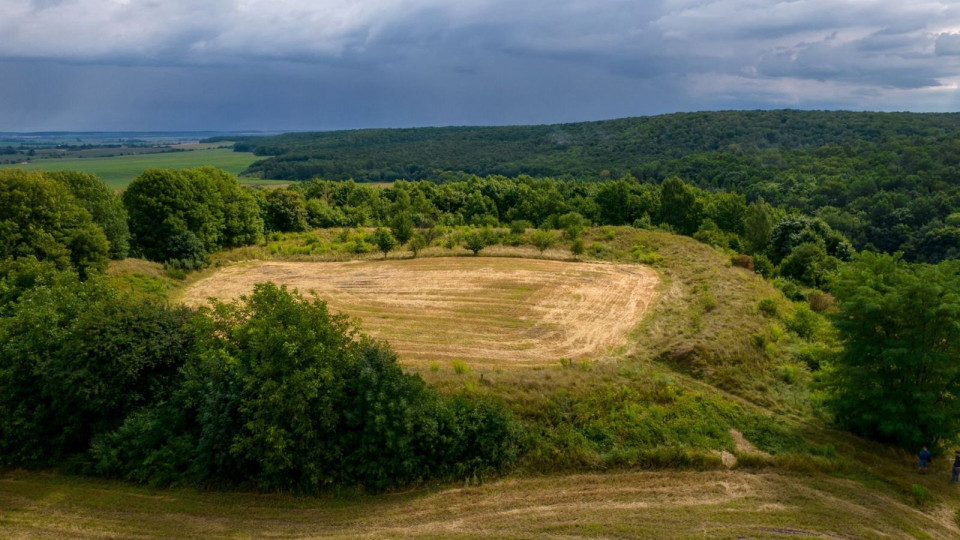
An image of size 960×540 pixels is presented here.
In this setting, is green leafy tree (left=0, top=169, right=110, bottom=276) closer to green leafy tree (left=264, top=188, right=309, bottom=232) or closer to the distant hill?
green leafy tree (left=264, top=188, right=309, bottom=232)

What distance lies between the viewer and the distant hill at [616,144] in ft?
419

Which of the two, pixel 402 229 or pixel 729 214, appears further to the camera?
pixel 729 214

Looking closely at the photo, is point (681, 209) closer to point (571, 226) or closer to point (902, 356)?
point (571, 226)

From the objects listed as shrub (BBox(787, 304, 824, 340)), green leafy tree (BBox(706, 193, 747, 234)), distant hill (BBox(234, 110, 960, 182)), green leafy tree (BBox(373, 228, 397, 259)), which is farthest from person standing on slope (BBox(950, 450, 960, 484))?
distant hill (BBox(234, 110, 960, 182))

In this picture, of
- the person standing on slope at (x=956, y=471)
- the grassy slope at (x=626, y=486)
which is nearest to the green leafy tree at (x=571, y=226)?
the grassy slope at (x=626, y=486)

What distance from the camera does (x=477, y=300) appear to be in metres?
34.8

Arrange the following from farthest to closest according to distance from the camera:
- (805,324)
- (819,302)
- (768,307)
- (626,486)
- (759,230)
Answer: (759,230), (819,302), (768,307), (805,324), (626,486)

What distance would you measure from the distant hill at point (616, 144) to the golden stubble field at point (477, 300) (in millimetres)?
80859

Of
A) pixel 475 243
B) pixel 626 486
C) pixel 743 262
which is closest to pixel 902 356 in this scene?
pixel 626 486

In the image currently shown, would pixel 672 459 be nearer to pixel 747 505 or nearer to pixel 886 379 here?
pixel 747 505

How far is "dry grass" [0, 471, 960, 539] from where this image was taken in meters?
14.5

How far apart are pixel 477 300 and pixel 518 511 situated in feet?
65.8

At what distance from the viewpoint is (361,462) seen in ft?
55.3

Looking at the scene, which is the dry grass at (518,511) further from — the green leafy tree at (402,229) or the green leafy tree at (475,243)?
the green leafy tree at (402,229)
